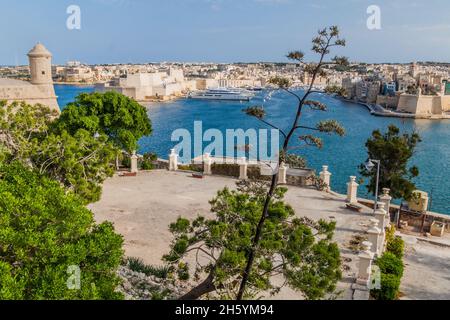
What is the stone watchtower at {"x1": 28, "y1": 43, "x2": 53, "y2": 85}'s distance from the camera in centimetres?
2709

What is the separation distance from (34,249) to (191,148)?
35.4 meters

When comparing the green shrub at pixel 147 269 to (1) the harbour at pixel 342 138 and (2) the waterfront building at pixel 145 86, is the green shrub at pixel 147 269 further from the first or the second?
(2) the waterfront building at pixel 145 86

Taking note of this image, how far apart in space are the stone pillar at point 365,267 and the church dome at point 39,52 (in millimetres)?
24695

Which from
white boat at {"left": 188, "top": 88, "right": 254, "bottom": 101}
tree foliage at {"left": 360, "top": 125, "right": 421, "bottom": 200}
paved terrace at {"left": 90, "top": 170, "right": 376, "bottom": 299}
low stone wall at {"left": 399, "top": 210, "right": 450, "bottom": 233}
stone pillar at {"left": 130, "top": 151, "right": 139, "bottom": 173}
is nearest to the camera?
paved terrace at {"left": 90, "top": 170, "right": 376, "bottom": 299}

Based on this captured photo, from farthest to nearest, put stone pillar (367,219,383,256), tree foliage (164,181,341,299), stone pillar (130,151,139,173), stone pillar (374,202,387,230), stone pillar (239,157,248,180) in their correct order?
stone pillar (130,151,139,173)
stone pillar (239,157,248,180)
stone pillar (374,202,387,230)
stone pillar (367,219,383,256)
tree foliage (164,181,341,299)

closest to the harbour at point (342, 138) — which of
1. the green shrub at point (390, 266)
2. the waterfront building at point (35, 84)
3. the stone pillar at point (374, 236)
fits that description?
the stone pillar at point (374, 236)

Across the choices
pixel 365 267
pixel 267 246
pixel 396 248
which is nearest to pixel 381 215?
pixel 396 248

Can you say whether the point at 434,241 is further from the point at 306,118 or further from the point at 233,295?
the point at 306,118

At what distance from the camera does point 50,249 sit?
196 inches

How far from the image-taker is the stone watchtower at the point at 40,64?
88.9 feet

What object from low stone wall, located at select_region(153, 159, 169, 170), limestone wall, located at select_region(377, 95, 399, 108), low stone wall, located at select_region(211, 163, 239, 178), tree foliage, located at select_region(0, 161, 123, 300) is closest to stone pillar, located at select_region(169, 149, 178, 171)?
low stone wall, located at select_region(153, 159, 169, 170)

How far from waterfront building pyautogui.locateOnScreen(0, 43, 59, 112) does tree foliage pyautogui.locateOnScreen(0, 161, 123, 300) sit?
23445mm

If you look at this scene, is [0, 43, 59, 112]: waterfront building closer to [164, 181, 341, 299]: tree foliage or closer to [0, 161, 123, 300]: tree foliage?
[0, 161, 123, 300]: tree foliage

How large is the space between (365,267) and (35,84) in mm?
25036
